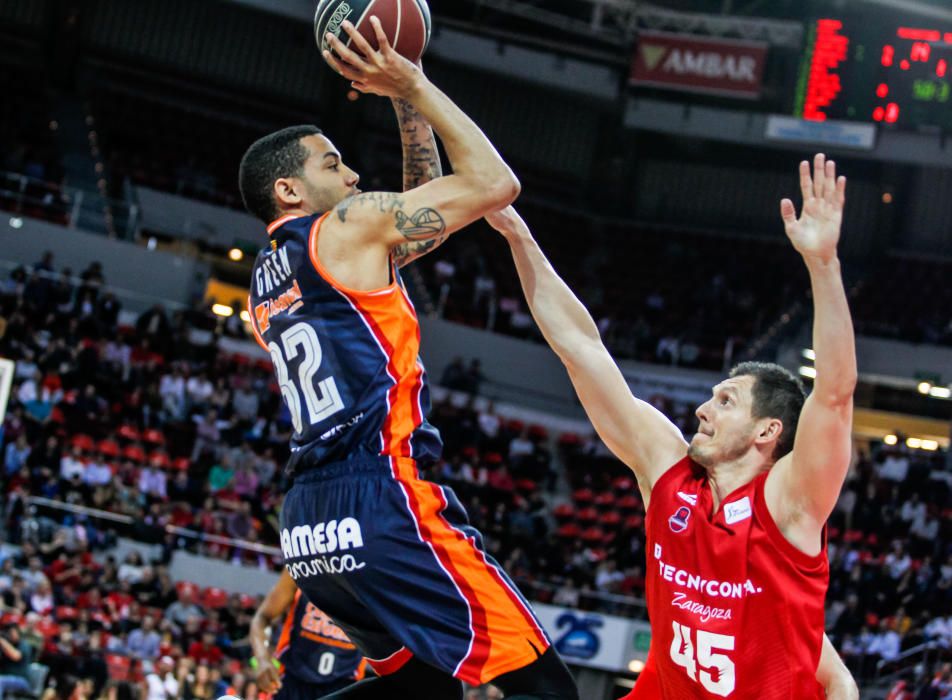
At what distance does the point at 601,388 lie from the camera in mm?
4652

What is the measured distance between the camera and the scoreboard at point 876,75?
21.2 m

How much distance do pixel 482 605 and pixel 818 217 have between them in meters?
1.58

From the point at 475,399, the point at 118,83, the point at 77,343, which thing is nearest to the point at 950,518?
the point at 475,399

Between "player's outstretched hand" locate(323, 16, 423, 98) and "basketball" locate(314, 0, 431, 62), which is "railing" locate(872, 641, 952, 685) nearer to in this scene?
"basketball" locate(314, 0, 431, 62)

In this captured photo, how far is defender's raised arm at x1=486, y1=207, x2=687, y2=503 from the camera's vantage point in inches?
180

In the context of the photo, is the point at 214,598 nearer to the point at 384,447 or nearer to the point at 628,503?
the point at 628,503

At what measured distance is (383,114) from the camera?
3088 cm

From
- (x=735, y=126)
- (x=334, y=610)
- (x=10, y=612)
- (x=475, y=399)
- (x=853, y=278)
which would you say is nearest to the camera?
(x=334, y=610)

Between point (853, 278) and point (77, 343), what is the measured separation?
672 inches

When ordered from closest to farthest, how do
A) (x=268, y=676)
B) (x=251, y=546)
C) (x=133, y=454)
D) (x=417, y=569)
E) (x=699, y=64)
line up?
(x=417, y=569) < (x=268, y=676) < (x=251, y=546) < (x=133, y=454) < (x=699, y=64)

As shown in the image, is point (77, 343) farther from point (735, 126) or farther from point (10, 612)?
point (735, 126)

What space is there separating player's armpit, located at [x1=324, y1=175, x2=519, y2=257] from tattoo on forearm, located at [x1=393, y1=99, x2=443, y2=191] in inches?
28.3

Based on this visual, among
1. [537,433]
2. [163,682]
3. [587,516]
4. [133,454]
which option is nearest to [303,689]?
[163,682]

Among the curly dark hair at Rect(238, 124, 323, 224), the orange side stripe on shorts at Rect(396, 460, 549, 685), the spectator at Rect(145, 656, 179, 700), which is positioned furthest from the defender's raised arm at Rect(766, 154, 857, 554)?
the spectator at Rect(145, 656, 179, 700)
